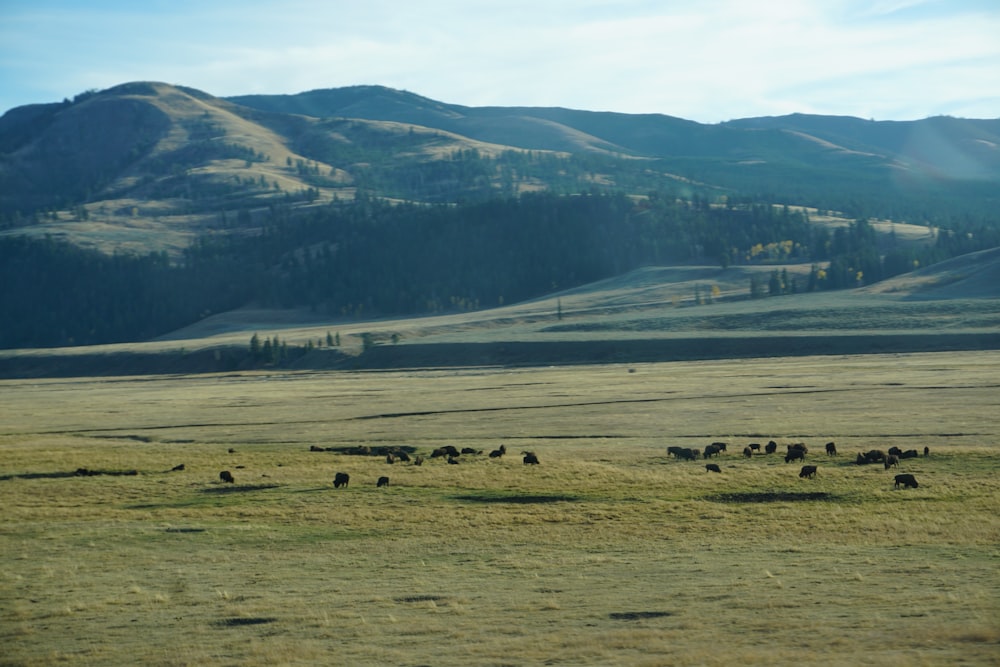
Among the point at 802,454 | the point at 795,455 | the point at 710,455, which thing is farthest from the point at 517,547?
the point at 710,455

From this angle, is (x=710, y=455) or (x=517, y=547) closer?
(x=517, y=547)

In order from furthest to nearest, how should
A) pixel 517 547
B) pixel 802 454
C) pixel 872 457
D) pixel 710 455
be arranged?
pixel 710 455 < pixel 802 454 < pixel 872 457 < pixel 517 547

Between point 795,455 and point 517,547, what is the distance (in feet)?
68.9

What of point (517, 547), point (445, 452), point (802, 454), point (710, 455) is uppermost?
point (517, 547)

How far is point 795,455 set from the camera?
48.3m

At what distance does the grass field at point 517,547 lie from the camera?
70.8 feet

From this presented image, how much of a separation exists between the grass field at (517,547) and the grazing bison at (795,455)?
Result: 1011 mm

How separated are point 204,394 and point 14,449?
59629 millimetres

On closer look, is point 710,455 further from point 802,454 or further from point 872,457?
point 872,457

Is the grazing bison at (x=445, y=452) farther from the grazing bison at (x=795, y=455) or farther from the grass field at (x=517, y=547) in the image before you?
the grazing bison at (x=795, y=455)

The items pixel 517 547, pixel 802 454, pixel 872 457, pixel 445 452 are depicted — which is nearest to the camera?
pixel 517 547

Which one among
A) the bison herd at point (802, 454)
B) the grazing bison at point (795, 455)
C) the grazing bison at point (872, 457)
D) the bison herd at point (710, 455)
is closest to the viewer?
the bison herd at point (802, 454)

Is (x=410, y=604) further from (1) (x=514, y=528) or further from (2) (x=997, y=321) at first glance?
(2) (x=997, y=321)

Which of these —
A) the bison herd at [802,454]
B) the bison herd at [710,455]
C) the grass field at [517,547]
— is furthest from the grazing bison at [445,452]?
the bison herd at [802,454]
